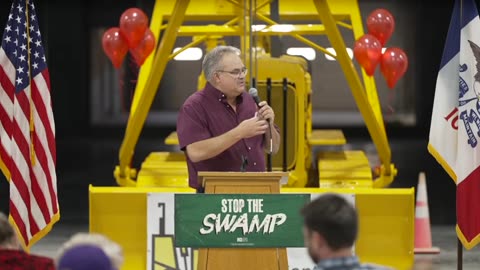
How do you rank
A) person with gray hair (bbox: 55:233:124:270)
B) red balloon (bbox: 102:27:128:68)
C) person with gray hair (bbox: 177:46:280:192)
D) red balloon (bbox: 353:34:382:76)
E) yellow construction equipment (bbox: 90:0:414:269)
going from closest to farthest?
person with gray hair (bbox: 55:233:124:270) → person with gray hair (bbox: 177:46:280:192) → yellow construction equipment (bbox: 90:0:414:269) → red balloon (bbox: 353:34:382:76) → red balloon (bbox: 102:27:128:68)

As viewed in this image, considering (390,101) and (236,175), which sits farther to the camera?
(390,101)

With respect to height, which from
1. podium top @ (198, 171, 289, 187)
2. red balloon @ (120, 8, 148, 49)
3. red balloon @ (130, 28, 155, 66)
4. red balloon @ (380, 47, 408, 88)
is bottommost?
podium top @ (198, 171, 289, 187)

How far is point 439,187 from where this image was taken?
61.1 ft

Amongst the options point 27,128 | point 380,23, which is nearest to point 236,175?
point 27,128

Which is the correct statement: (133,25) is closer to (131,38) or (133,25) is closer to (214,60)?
(131,38)

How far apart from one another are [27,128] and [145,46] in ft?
7.48

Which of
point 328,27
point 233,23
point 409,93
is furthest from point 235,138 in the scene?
point 409,93

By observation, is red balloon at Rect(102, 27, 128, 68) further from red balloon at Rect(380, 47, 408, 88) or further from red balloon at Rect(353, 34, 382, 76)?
red balloon at Rect(380, 47, 408, 88)

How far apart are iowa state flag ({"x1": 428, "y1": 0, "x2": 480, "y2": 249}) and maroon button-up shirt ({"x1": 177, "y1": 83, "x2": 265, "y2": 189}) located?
6.36 feet

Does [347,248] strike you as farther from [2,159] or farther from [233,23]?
[233,23]

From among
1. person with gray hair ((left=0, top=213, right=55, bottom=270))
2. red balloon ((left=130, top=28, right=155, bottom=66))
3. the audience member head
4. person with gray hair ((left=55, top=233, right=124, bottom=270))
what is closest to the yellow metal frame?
red balloon ((left=130, top=28, right=155, bottom=66))

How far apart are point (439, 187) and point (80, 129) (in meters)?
12.0

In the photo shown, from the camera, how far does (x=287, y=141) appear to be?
37.2ft

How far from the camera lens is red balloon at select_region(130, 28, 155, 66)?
11720 mm
